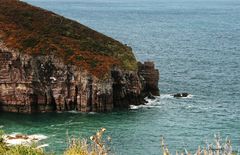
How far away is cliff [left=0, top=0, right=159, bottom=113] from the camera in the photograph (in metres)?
91.2

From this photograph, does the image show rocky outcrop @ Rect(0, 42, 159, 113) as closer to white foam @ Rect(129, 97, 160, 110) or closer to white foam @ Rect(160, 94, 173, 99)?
white foam @ Rect(129, 97, 160, 110)

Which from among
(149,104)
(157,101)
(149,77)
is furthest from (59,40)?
(157,101)

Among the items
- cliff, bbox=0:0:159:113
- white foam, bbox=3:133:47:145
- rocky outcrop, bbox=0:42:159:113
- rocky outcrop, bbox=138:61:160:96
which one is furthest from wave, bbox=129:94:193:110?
white foam, bbox=3:133:47:145

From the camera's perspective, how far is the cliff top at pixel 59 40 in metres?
98.1

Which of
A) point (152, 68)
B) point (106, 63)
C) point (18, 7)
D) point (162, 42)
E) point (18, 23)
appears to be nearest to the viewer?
point (106, 63)

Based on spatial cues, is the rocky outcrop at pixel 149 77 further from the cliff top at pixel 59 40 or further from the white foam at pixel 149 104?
the white foam at pixel 149 104

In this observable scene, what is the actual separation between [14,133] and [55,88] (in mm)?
18897

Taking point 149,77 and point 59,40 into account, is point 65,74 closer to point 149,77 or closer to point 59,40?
point 59,40

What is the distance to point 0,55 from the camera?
316 ft

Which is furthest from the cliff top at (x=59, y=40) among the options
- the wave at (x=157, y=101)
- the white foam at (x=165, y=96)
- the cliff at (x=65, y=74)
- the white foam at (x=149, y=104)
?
the white foam at (x=165, y=96)

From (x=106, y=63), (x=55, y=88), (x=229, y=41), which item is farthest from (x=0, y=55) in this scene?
(x=229, y=41)

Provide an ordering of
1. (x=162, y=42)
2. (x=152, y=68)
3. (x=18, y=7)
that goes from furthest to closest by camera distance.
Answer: (x=162, y=42) < (x=18, y=7) < (x=152, y=68)

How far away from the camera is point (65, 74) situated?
9369 centimetres

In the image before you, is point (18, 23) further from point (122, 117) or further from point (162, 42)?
point (162, 42)
